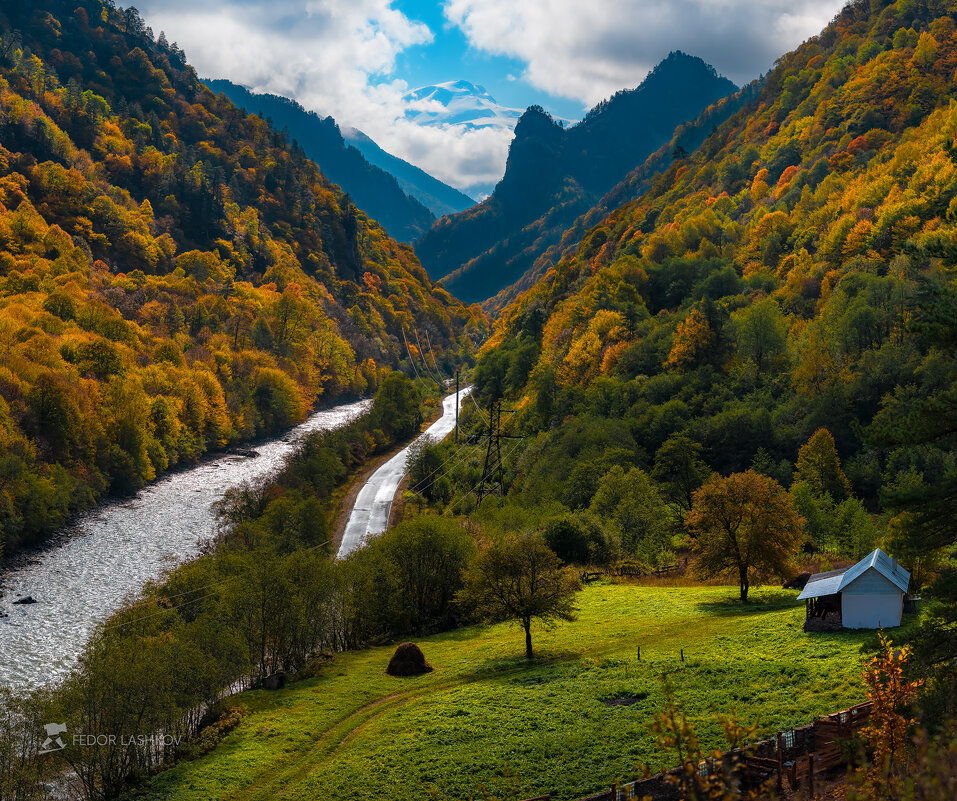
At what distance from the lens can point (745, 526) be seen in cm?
4703

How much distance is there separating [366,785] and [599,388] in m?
78.8

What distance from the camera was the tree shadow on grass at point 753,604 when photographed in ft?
147

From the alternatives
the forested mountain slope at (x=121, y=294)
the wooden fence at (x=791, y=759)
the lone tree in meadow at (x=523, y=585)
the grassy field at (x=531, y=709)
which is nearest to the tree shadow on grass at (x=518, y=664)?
the grassy field at (x=531, y=709)

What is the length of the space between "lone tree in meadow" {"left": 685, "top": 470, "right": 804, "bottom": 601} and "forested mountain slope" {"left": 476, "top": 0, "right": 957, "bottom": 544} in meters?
6.61

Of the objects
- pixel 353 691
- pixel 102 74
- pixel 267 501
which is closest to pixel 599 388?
pixel 267 501

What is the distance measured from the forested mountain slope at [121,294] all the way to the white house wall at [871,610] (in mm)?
Result: 64216

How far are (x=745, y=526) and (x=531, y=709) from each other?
20.0 m

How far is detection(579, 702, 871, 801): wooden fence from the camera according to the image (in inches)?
888

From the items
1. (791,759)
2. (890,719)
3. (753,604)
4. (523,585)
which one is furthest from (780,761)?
(753,604)

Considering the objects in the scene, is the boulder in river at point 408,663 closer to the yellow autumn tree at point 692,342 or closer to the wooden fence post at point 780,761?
the wooden fence post at point 780,761

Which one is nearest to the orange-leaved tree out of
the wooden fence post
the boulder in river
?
the wooden fence post

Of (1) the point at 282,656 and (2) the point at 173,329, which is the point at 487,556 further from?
(2) the point at 173,329

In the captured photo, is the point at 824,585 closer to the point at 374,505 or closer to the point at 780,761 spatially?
the point at 780,761

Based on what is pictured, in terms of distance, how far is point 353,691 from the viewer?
4200 cm
